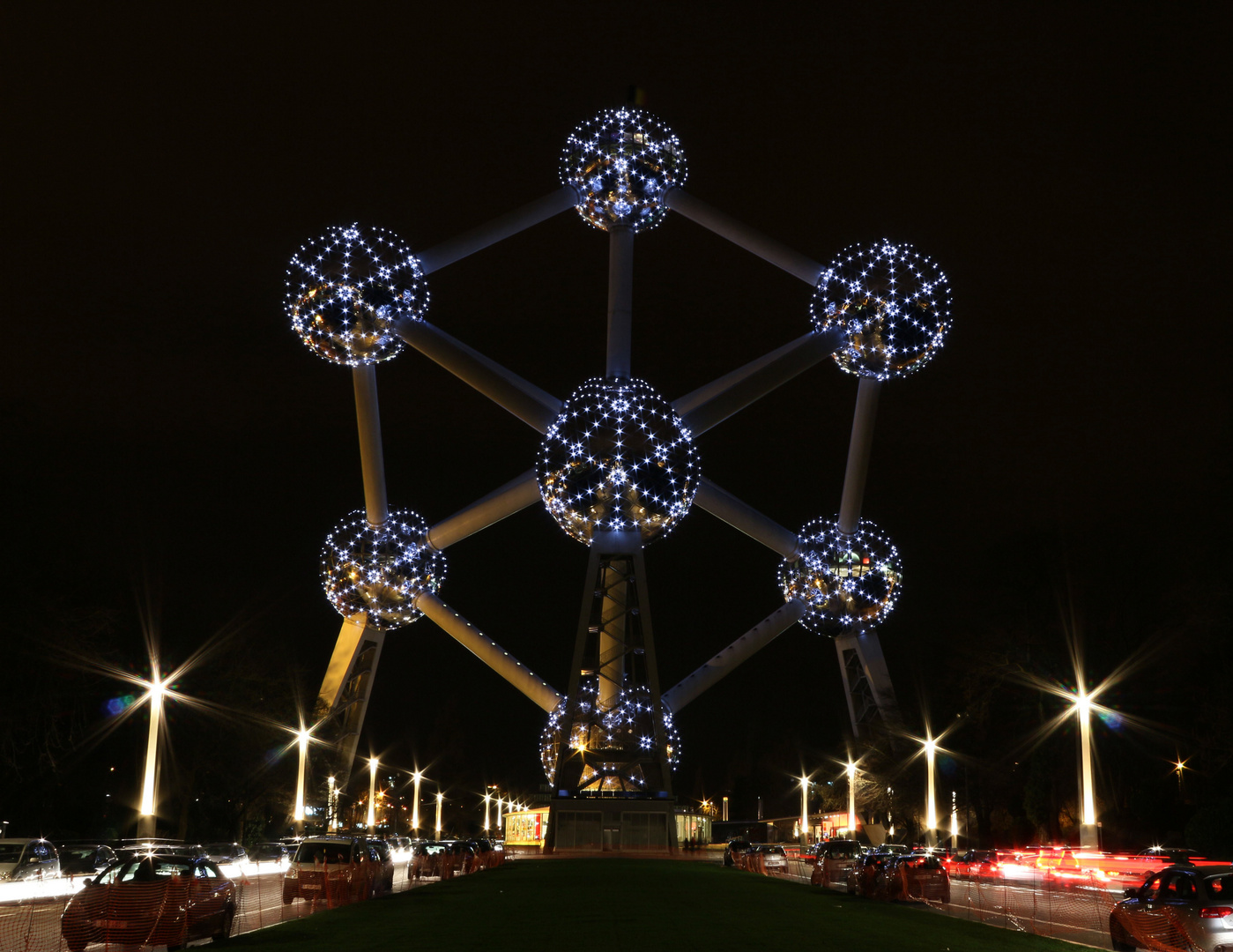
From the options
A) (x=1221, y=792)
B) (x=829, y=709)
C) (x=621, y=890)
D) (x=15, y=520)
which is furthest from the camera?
(x=829, y=709)

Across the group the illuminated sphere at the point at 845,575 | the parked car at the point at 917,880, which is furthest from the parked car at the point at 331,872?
the illuminated sphere at the point at 845,575

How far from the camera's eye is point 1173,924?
47.5 feet

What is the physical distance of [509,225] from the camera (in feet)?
172

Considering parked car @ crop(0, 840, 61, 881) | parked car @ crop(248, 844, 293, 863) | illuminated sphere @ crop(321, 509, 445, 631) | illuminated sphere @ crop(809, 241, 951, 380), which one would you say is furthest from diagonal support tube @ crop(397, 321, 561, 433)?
parked car @ crop(0, 840, 61, 881)

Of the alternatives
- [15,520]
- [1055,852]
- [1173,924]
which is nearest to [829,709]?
[1055,852]

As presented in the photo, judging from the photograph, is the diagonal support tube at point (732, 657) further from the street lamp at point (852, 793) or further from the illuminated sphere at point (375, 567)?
the illuminated sphere at point (375, 567)

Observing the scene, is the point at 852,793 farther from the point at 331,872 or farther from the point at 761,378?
the point at 331,872

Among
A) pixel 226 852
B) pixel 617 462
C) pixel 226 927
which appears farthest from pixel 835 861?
pixel 617 462

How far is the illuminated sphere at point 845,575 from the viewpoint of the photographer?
5625cm

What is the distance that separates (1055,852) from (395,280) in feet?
101

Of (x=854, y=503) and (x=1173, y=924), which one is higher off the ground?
(x=854, y=503)

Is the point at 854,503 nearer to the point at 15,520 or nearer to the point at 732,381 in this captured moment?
the point at 732,381

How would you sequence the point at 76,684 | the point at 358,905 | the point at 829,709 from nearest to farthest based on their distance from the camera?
1. the point at 358,905
2. the point at 76,684
3. the point at 829,709

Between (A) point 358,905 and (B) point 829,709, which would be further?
(B) point 829,709
